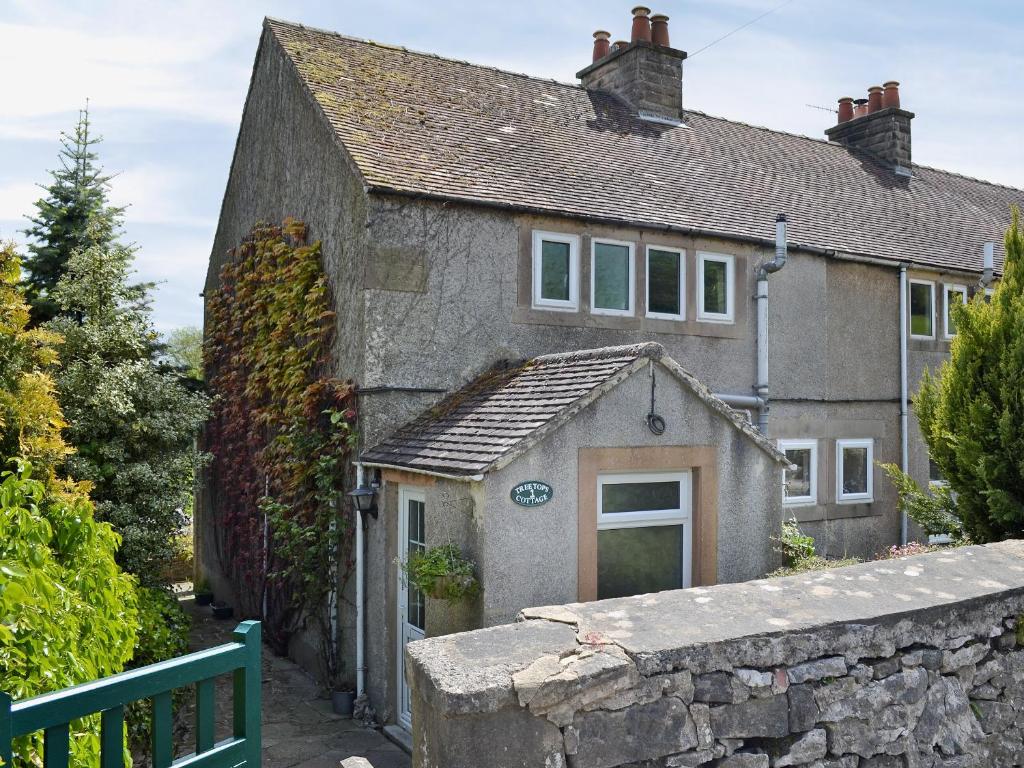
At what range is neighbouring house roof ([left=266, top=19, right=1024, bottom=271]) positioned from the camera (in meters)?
11.5

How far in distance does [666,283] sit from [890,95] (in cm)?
1024

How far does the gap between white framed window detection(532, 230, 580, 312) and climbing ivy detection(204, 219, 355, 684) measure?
2.64 m

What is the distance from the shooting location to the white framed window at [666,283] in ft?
39.8

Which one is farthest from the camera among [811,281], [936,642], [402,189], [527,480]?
[811,281]

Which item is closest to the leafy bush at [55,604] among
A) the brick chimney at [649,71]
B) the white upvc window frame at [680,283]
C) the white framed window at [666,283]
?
the white upvc window frame at [680,283]

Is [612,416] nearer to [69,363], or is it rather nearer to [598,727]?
[598,727]

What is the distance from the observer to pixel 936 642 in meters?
5.68

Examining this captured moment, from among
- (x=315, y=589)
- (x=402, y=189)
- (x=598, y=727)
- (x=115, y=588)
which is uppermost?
(x=402, y=189)

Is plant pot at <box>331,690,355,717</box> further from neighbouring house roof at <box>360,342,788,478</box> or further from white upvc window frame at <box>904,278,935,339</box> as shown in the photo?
white upvc window frame at <box>904,278,935,339</box>

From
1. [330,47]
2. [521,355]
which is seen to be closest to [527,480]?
[521,355]

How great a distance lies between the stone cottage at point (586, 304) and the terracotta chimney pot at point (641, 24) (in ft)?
0.19

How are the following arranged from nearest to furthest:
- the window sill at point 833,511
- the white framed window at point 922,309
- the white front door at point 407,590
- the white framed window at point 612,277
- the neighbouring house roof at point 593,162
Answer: the white front door at point 407,590, the neighbouring house roof at point 593,162, the white framed window at point 612,277, the window sill at point 833,511, the white framed window at point 922,309

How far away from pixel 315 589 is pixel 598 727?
7.35m

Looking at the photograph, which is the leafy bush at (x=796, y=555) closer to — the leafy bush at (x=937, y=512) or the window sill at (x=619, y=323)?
the leafy bush at (x=937, y=512)
